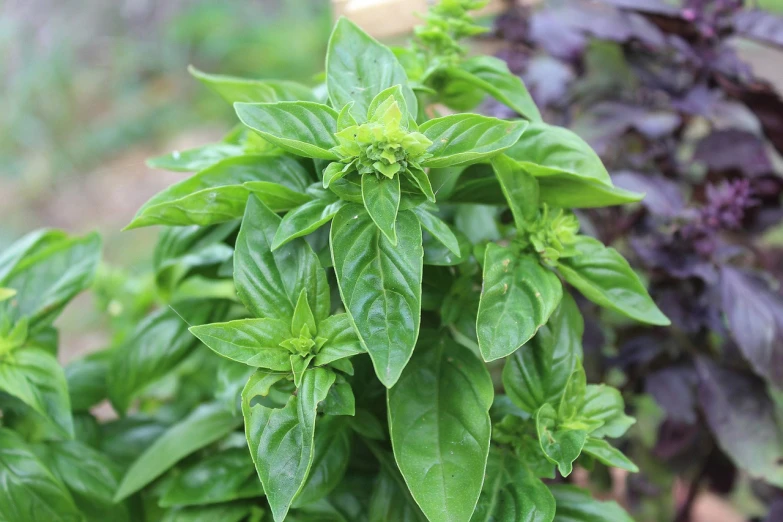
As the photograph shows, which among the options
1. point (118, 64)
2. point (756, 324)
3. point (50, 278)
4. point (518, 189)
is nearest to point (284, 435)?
point (518, 189)

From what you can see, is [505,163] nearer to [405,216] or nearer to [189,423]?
[405,216]

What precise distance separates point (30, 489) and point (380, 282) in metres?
0.45

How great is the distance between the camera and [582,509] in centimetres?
67

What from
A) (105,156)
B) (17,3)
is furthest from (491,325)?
A: (17,3)

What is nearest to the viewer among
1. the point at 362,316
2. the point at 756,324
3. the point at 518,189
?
the point at 362,316

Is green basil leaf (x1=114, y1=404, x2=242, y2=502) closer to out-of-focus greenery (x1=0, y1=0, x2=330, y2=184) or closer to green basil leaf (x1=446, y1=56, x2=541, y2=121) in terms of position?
green basil leaf (x1=446, y1=56, x2=541, y2=121)

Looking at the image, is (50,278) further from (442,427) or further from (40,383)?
(442,427)

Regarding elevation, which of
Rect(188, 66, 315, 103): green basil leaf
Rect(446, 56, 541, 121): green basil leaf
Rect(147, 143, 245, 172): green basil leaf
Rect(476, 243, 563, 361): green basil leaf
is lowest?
Rect(476, 243, 563, 361): green basil leaf

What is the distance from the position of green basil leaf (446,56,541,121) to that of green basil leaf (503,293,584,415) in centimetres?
23

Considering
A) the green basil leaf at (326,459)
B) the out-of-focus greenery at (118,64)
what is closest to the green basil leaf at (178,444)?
the green basil leaf at (326,459)

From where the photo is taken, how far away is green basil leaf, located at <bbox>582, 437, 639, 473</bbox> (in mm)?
611

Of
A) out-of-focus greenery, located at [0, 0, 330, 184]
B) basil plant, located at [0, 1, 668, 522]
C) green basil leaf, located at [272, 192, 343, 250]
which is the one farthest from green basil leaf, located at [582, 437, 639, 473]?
out-of-focus greenery, located at [0, 0, 330, 184]

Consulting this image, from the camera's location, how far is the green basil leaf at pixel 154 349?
2.75 feet

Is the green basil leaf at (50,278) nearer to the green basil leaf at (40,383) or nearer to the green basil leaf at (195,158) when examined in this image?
the green basil leaf at (40,383)
